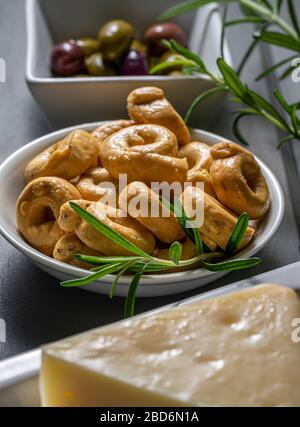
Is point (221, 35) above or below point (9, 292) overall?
above

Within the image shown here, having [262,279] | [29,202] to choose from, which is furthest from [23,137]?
[262,279]

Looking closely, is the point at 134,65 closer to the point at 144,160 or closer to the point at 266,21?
the point at 266,21

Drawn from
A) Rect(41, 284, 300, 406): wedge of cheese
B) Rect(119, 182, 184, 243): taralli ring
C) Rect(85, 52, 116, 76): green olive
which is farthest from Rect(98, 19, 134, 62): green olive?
Rect(41, 284, 300, 406): wedge of cheese

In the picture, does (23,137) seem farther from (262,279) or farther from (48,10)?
(262,279)

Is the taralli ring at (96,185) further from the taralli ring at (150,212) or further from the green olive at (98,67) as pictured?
the green olive at (98,67)

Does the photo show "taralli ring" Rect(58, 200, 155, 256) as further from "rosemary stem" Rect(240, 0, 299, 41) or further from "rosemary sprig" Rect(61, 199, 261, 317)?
"rosemary stem" Rect(240, 0, 299, 41)

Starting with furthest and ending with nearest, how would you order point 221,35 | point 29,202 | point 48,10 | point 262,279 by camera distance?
point 48,10, point 221,35, point 29,202, point 262,279
